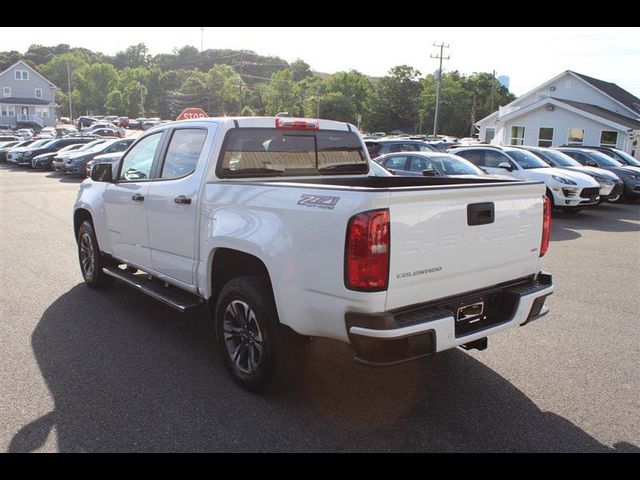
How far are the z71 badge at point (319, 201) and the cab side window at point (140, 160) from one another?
8.00 feet

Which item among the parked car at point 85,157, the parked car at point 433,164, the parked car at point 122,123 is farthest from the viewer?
the parked car at point 122,123

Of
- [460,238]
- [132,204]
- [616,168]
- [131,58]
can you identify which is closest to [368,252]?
[460,238]

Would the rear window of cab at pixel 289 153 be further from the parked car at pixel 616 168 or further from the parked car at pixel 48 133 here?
the parked car at pixel 48 133

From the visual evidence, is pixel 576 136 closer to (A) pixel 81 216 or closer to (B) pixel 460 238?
(A) pixel 81 216

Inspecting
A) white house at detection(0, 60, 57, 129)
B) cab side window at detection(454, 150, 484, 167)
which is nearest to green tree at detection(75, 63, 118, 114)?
white house at detection(0, 60, 57, 129)

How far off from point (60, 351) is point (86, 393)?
0.94m

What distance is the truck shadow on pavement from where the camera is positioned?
326 centimetres

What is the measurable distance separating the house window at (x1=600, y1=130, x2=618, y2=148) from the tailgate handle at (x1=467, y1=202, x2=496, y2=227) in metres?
32.7

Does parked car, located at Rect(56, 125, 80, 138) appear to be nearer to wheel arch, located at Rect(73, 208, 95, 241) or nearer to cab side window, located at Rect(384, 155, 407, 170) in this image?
cab side window, located at Rect(384, 155, 407, 170)

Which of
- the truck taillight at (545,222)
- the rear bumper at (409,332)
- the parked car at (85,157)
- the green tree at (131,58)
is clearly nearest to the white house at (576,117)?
the parked car at (85,157)

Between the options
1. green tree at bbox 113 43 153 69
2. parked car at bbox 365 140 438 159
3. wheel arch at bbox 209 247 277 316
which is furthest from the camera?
green tree at bbox 113 43 153 69

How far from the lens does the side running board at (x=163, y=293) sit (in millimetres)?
4504

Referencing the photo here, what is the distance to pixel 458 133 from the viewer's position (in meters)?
91.6
